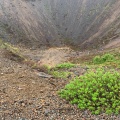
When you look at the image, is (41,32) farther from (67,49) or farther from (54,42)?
(67,49)

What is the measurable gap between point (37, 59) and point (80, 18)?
12882 millimetres

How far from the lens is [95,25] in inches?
1355

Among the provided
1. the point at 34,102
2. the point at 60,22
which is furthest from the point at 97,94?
the point at 60,22

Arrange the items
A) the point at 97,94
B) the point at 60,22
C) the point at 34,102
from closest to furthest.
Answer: the point at 97,94 → the point at 34,102 → the point at 60,22

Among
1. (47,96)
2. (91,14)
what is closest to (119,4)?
(91,14)

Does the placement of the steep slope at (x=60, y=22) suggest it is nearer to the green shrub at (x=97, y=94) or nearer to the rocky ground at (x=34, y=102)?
the rocky ground at (x=34, y=102)

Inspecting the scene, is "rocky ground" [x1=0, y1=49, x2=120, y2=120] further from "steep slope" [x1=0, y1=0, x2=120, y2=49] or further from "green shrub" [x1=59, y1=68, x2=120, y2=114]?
"steep slope" [x1=0, y1=0, x2=120, y2=49]

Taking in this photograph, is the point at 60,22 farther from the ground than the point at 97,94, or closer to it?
farther from the ground

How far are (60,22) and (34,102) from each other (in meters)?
29.2

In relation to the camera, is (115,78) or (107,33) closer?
(115,78)

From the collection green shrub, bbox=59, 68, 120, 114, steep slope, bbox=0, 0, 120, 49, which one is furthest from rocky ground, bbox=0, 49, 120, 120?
steep slope, bbox=0, 0, 120, 49

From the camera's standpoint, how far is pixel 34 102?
8.29 m

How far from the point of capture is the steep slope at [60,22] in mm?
32219

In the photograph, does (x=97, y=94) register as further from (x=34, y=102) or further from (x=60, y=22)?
(x=60, y=22)
